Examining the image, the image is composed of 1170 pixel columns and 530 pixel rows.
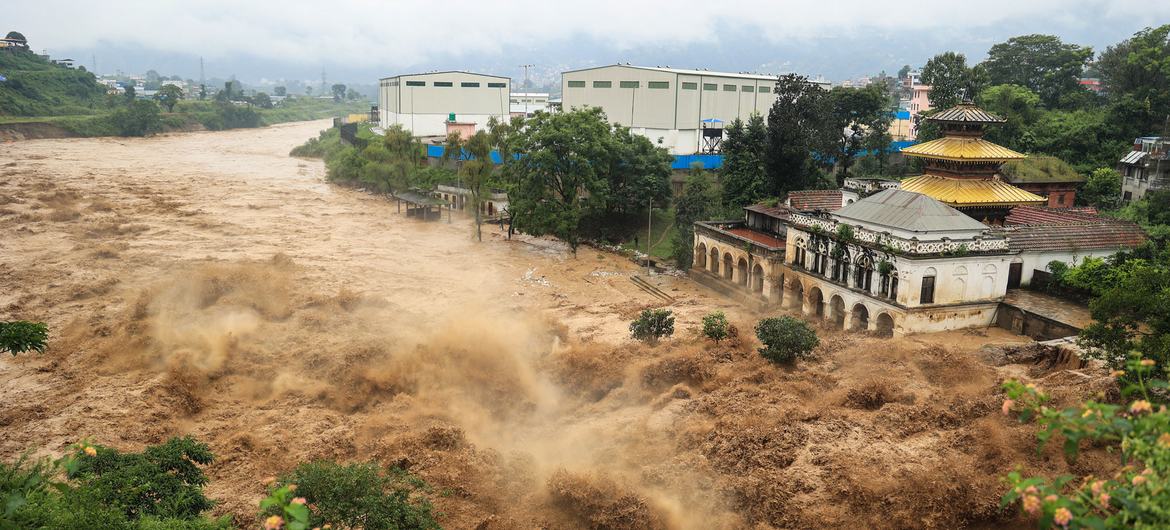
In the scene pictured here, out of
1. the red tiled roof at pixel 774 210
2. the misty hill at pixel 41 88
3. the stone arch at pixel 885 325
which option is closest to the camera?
the stone arch at pixel 885 325

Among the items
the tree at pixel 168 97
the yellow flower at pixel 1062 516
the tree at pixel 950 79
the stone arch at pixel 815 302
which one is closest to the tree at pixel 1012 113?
the tree at pixel 950 79

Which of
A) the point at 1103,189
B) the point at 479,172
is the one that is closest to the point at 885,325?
the point at 1103,189

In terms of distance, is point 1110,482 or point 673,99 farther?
point 673,99

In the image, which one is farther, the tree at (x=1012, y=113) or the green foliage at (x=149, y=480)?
the tree at (x=1012, y=113)

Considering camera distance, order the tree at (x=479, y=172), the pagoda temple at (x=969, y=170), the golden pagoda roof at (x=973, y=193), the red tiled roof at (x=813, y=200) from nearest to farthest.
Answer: the golden pagoda roof at (x=973, y=193), the pagoda temple at (x=969, y=170), the red tiled roof at (x=813, y=200), the tree at (x=479, y=172)

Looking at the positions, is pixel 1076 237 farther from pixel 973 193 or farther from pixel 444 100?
pixel 444 100

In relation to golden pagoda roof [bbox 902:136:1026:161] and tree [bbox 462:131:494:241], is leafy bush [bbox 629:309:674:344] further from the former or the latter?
tree [bbox 462:131:494:241]

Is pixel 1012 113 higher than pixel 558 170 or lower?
higher

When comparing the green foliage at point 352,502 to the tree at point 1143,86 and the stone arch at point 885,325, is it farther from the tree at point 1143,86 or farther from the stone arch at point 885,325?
the tree at point 1143,86
